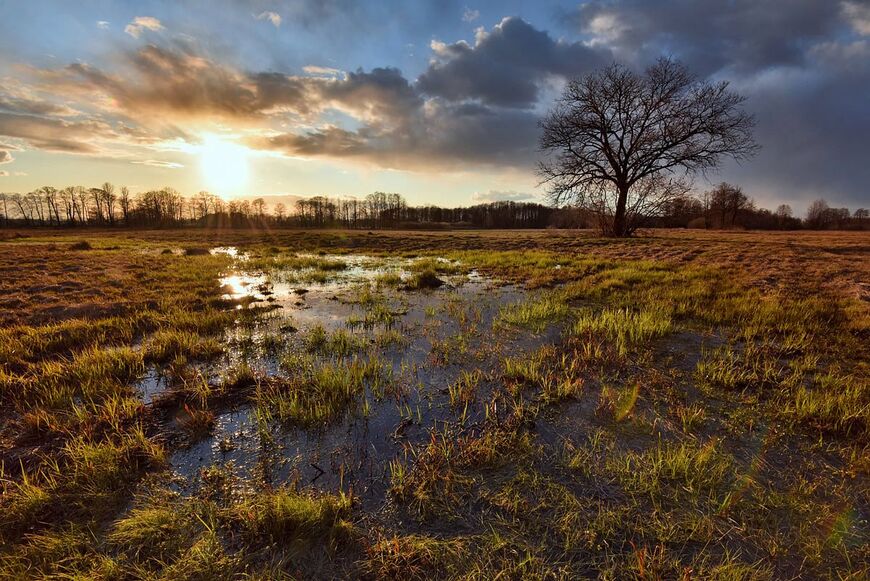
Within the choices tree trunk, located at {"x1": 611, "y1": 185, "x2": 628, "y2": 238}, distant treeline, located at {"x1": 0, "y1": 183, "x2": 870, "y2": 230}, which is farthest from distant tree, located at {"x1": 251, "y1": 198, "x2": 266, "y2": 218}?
tree trunk, located at {"x1": 611, "y1": 185, "x2": 628, "y2": 238}

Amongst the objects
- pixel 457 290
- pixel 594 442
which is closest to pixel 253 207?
pixel 457 290

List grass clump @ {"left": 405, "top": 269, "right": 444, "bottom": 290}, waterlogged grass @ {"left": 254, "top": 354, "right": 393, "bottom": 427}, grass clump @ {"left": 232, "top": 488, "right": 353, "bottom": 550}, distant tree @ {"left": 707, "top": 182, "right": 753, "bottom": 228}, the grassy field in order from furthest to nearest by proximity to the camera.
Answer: distant tree @ {"left": 707, "top": 182, "right": 753, "bottom": 228}, grass clump @ {"left": 405, "top": 269, "right": 444, "bottom": 290}, waterlogged grass @ {"left": 254, "top": 354, "right": 393, "bottom": 427}, grass clump @ {"left": 232, "top": 488, "right": 353, "bottom": 550}, the grassy field

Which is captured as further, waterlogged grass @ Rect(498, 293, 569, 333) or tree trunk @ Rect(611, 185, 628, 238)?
tree trunk @ Rect(611, 185, 628, 238)

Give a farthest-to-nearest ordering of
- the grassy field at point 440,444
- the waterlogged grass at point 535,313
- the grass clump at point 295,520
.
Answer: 1. the waterlogged grass at point 535,313
2. the grass clump at point 295,520
3. the grassy field at point 440,444

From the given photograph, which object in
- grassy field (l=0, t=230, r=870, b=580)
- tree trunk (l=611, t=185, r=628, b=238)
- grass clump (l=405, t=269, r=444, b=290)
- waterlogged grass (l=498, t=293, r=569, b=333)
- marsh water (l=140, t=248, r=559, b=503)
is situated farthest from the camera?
tree trunk (l=611, t=185, r=628, b=238)

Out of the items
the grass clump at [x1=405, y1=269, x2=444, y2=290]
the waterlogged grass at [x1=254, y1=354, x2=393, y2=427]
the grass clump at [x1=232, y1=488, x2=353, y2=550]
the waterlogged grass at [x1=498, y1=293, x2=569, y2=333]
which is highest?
the grass clump at [x1=405, y1=269, x2=444, y2=290]

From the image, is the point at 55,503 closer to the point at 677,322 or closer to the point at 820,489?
the point at 820,489

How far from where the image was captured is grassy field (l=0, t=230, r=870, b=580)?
2.44 metres

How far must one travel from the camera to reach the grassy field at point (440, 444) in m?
2.44

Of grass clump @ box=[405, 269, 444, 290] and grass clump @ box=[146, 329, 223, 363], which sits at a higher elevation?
grass clump @ box=[405, 269, 444, 290]

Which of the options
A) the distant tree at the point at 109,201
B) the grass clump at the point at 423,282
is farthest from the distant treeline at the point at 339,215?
the grass clump at the point at 423,282

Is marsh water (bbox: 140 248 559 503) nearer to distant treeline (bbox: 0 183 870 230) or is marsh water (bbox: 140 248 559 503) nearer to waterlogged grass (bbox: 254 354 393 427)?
waterlogged grass (bbox: 254 354 393 427)

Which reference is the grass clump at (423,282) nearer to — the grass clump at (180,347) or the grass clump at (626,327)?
the grass clump at (626,327)

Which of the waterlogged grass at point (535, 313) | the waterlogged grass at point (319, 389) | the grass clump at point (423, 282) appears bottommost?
the waterlogged grass at point (319, 389)
